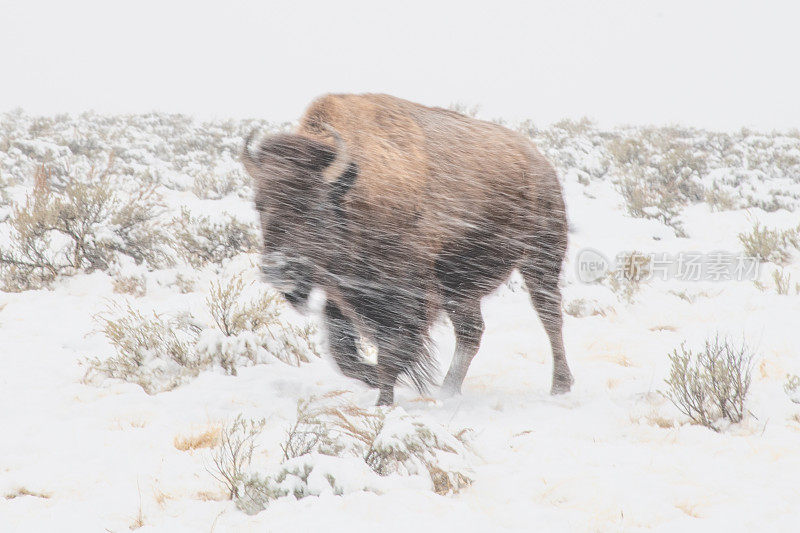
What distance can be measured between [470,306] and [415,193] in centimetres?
101

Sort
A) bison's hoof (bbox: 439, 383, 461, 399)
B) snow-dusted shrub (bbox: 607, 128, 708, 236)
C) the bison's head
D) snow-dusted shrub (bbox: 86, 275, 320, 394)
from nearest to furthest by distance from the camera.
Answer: the bison's head, snow-dusted shrub (bbox: 86, 275, 320, 394), bison's hoof (bbox: 439, 383, 461, 399), snow-dusted shrub (bbox: 607, 128, 708, 236)

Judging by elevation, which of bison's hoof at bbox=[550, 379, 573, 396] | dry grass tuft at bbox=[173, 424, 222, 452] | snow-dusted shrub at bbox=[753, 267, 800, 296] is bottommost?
dry grass tuft at bbox=[173, 424, 222, 452]

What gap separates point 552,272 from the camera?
4113mm

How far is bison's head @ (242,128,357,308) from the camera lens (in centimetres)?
286

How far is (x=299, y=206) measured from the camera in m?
2.88

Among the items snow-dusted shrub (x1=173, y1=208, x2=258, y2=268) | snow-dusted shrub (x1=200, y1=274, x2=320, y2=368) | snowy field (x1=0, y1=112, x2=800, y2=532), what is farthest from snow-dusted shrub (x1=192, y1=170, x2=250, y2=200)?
snow-dusted shrub (x1=200, y1=274, x2=320, y2=368)

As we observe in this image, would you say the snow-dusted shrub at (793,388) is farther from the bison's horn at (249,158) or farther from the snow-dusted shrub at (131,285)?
the snow-dusted shrub at (131,285)

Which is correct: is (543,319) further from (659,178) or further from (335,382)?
(659,178)

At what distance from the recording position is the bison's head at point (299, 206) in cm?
286

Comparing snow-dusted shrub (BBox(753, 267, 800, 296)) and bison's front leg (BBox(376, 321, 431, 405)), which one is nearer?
bison's front leg (BBox(376, 321, 431, 405))

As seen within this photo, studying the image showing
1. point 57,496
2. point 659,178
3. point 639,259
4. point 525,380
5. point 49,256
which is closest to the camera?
point 57,496

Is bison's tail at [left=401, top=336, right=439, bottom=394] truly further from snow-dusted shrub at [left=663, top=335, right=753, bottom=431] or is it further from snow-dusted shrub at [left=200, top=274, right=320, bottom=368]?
snow-dusted shrub at [left=663, top=335, right=753, bottom=431]

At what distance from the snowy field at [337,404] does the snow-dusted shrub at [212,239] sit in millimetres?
25

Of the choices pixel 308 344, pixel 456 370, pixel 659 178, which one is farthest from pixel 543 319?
pixel 659 178
